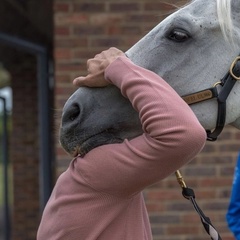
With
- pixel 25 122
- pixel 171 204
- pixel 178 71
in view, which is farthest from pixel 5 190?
pixel 178 71

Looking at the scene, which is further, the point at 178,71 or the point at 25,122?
the point at 25,122

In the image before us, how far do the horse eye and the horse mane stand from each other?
0.12m

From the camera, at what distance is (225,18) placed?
2496 millimetres

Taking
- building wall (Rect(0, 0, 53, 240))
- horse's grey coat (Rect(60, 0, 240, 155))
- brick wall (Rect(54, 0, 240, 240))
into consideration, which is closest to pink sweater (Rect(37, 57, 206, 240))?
horse's grey coat (Rect(60, 0, 240, 155))

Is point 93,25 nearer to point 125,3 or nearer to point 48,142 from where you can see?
point 125,3

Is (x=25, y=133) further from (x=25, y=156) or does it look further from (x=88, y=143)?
(x=88, y=143)

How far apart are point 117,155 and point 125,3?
2826 mm

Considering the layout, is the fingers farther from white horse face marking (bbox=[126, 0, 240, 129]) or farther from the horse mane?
the horse mane

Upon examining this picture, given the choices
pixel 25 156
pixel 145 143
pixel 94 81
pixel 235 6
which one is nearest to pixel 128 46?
pixel 235 6

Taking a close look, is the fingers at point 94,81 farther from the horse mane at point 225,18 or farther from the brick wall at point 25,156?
the brick wall at point 25,156

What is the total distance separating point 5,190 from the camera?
20.9 ft

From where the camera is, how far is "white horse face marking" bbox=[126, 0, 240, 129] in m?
2.51

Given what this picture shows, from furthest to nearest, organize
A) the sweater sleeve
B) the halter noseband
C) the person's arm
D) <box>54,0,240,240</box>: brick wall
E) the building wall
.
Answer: the building wall < <box>54,0,240,240</box>: brick wall < the person's arm < the halter noseband < the sweater sleeve

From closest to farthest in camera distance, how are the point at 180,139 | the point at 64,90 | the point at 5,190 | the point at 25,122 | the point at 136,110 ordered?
the point at 180,139
the point at 136,110
the point at 64,90
the point at 5,190
the point at 25,122
